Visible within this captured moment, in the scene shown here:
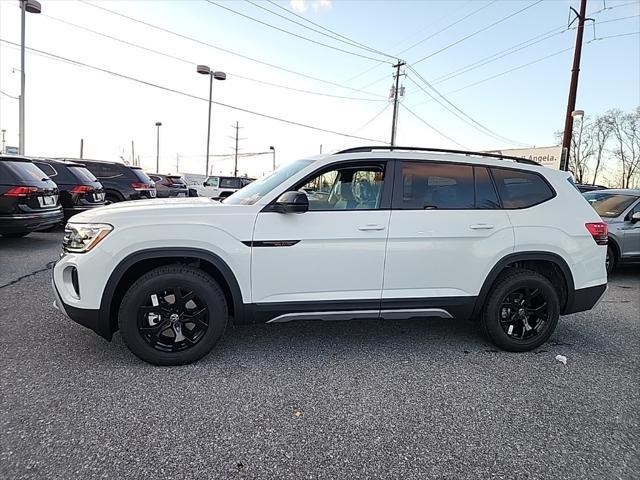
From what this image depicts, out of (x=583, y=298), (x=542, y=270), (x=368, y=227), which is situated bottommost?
(x=583, y=298)

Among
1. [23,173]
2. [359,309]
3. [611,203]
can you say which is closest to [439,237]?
[359,309]

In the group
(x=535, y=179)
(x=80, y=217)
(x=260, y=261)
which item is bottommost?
(x=260, y=261)

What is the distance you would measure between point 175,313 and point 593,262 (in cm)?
371

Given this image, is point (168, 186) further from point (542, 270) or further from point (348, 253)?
point (542, 270)

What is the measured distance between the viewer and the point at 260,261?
322 centimetres

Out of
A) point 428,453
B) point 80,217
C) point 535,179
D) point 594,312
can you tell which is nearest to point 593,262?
point 535,179

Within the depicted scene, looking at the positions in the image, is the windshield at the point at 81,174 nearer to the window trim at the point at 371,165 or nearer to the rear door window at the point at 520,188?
the window trim at the point at 371,165

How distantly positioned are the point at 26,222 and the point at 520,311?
25.1 feet

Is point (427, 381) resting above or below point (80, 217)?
below

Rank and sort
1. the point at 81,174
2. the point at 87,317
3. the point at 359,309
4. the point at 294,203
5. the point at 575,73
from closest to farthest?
the point at 87,317
the point at 294,203
the point at 359,309
the point at 81,174
the point at 575,73

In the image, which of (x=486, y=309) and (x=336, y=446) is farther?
(x=486, y=309)

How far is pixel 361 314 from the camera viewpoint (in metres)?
3.45

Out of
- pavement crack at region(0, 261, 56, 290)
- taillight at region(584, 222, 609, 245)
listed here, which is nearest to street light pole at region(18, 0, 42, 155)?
pavement crack at region(0, 261, 56, 290)

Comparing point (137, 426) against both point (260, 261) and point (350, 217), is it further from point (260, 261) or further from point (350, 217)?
point (350, 217)
